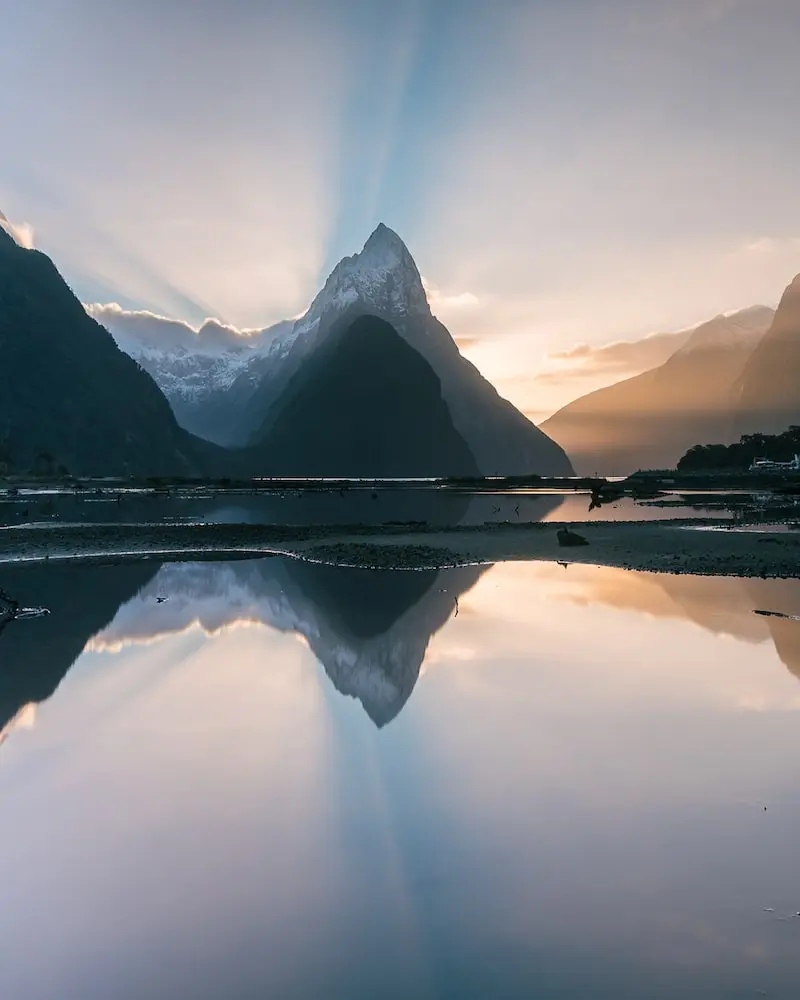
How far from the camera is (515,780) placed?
10.7 m

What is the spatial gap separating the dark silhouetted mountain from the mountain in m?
135

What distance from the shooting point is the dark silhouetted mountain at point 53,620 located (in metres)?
15.8

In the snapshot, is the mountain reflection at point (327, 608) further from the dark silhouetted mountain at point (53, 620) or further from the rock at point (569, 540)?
the rock at point (569, 540)

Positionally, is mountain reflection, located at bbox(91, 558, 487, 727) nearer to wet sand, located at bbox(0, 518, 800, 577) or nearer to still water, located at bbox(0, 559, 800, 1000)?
still water, located at bbox(0, 559, 800, 1000)

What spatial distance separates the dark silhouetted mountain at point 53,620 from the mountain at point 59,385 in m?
135

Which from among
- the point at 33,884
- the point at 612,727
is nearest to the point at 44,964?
the point at 33,884

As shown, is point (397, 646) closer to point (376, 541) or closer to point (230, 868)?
point (230, 868)

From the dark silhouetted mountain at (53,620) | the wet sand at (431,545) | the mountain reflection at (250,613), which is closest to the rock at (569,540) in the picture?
the wet sand at (431,545)

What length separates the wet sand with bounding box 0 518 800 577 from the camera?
35094 mm

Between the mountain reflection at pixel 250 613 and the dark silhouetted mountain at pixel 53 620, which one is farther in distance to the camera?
the mountain reflection at pixel 250 613

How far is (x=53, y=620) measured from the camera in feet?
74.1

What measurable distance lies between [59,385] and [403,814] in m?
179

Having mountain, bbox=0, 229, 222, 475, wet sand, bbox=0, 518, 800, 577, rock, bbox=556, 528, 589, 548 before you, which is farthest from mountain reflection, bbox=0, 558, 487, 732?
mountain, bbox=0, 229, 222, 475

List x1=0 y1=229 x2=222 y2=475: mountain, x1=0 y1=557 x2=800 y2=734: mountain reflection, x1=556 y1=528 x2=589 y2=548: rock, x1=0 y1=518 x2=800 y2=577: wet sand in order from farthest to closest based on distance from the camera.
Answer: x1=0 y1=229 x2=222 y2=475: mountain, x1=556 y1=528 x2=589 y2=548: rock, x1=0 y1=518 x2=800 y2=577: wet sand, x1=0 y1=557 x2=800 y2=734: mountain reflection
